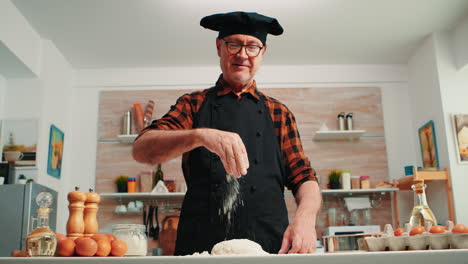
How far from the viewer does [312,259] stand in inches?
30.0

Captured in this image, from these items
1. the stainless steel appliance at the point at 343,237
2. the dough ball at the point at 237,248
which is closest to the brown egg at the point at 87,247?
the dough ball at the point at 237,248

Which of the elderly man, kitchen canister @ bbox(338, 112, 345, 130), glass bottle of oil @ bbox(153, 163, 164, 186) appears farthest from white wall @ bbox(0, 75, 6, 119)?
the elderly man

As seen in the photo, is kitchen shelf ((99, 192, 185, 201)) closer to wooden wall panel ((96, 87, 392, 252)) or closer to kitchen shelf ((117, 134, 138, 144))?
wooden wall panel ((96, 87, 392, 252))

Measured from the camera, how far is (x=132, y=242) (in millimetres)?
1256

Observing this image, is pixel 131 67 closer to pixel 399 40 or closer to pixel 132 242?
pixel 399 40

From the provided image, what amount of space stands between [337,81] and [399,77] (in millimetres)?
725

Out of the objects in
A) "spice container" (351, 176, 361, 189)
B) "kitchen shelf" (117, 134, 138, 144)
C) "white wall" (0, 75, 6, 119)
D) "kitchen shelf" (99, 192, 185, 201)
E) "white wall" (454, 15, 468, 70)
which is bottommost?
"kitchen shelf" (99, 192, 185, 201)

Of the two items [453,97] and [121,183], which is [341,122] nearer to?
[453,97]

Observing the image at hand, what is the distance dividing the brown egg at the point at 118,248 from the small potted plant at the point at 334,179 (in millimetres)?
4297

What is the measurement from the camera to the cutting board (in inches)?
204

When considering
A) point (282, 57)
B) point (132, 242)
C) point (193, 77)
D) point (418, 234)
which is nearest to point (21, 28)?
point (193, 77)

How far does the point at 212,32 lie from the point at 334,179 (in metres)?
1.99

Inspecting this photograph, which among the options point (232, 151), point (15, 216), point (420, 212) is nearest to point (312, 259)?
point (232, 151)

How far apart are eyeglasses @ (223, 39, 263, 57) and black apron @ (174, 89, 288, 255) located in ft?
0.72
